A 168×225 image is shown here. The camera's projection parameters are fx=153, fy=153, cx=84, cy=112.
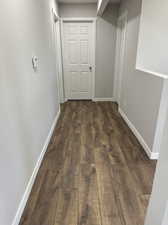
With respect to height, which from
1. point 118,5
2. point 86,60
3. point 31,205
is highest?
point 118,5

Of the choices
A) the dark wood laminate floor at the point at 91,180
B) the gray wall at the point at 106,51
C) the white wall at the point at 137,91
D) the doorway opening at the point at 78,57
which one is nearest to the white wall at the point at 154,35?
the white wall at the point at 137,91

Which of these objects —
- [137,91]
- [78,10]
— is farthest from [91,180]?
[78,10]

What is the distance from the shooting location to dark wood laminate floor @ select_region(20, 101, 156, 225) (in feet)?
4.50

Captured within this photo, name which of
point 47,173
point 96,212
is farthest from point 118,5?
point 96,212

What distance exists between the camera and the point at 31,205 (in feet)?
4.82

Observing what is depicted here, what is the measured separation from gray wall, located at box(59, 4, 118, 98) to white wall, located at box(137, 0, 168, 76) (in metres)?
1.78

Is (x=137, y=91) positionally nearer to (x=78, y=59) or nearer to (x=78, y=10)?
(x=78, y=59)

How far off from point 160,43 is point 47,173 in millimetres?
2513

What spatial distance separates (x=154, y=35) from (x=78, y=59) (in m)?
2.34

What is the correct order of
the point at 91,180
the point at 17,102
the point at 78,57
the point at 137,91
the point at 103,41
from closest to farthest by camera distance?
the point at 17,102
the point at 91,180
the point at 137,91
the point at 103,41
the point at 78,57

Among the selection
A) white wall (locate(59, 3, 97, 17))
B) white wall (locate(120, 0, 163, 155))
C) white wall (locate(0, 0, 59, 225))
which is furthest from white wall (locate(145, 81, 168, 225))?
white wall (locate(59, 3, 97, 17))

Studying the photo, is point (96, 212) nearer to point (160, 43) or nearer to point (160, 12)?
point (160, 43)

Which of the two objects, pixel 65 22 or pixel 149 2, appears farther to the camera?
pixel 65 22

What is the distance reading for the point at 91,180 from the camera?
69.4 inches
